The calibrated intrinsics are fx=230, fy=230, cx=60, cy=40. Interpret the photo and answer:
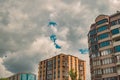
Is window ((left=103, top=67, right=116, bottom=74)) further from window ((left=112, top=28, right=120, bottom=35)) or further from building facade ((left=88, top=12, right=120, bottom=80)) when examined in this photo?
window ((left=112, top=28, right=120, bottom=35))

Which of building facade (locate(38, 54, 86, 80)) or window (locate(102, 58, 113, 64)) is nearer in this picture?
window (locate(102, 58, 113, 64))

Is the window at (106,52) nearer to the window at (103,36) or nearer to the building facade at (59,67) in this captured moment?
the window at (103,36)

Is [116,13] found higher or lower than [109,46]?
higher

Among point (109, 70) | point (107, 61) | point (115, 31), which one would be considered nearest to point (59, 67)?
point (107, 61)

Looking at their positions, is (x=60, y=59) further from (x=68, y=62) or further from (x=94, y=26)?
(x=94, y=26)

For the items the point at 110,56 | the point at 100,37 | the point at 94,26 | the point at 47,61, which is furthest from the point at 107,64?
the point at 47,61

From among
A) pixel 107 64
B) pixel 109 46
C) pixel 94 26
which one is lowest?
pixel 107 64

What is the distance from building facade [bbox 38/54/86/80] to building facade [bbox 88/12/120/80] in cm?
5011

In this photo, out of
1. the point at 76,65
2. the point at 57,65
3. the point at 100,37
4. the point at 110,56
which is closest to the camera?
the point at 110,56

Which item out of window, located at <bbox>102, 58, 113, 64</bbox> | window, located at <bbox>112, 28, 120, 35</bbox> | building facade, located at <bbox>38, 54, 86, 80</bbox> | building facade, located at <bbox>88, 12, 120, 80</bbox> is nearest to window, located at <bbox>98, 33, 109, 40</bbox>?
building facade, located at <bbox>88, 12, 120, 80</bbox>

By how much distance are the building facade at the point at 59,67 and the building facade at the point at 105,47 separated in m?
50.1

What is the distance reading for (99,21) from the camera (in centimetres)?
7744

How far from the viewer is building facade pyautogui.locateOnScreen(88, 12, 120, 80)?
69.3 meters

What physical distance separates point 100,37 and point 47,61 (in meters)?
63.5
